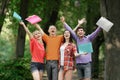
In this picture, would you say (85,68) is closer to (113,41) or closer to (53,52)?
(53,52)

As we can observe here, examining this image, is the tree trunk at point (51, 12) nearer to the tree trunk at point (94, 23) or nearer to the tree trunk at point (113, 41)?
the tree trunk at point (94, 23)

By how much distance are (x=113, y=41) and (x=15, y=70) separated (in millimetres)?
4567

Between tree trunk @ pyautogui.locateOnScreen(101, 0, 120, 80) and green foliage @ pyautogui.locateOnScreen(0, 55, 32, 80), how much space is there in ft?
12.9

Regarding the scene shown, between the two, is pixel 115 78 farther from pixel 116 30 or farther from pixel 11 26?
pixel 11 26

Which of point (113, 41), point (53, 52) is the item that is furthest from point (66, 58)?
point (113, 41)

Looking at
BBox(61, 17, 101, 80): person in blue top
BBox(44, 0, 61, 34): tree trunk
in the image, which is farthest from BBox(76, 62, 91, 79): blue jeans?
BBox(44, 0, 61, 34): tree trunk

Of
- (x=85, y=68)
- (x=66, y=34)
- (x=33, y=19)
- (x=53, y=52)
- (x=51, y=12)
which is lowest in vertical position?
(x=85, y=68)

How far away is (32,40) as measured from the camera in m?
9.99

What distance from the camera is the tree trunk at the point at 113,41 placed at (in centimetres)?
1225

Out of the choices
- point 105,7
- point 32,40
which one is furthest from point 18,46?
A: point 32,40

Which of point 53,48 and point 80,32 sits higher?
point 80,32

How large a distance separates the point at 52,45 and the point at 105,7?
3.18 meters

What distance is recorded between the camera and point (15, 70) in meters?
15.4

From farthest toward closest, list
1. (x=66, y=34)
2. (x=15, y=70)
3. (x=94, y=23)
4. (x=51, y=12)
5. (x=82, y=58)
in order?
(x=51, y=12)
(x=94, y=23)
(x=15, y=70)
(x=82, y=58)
(x=66, y=34)
